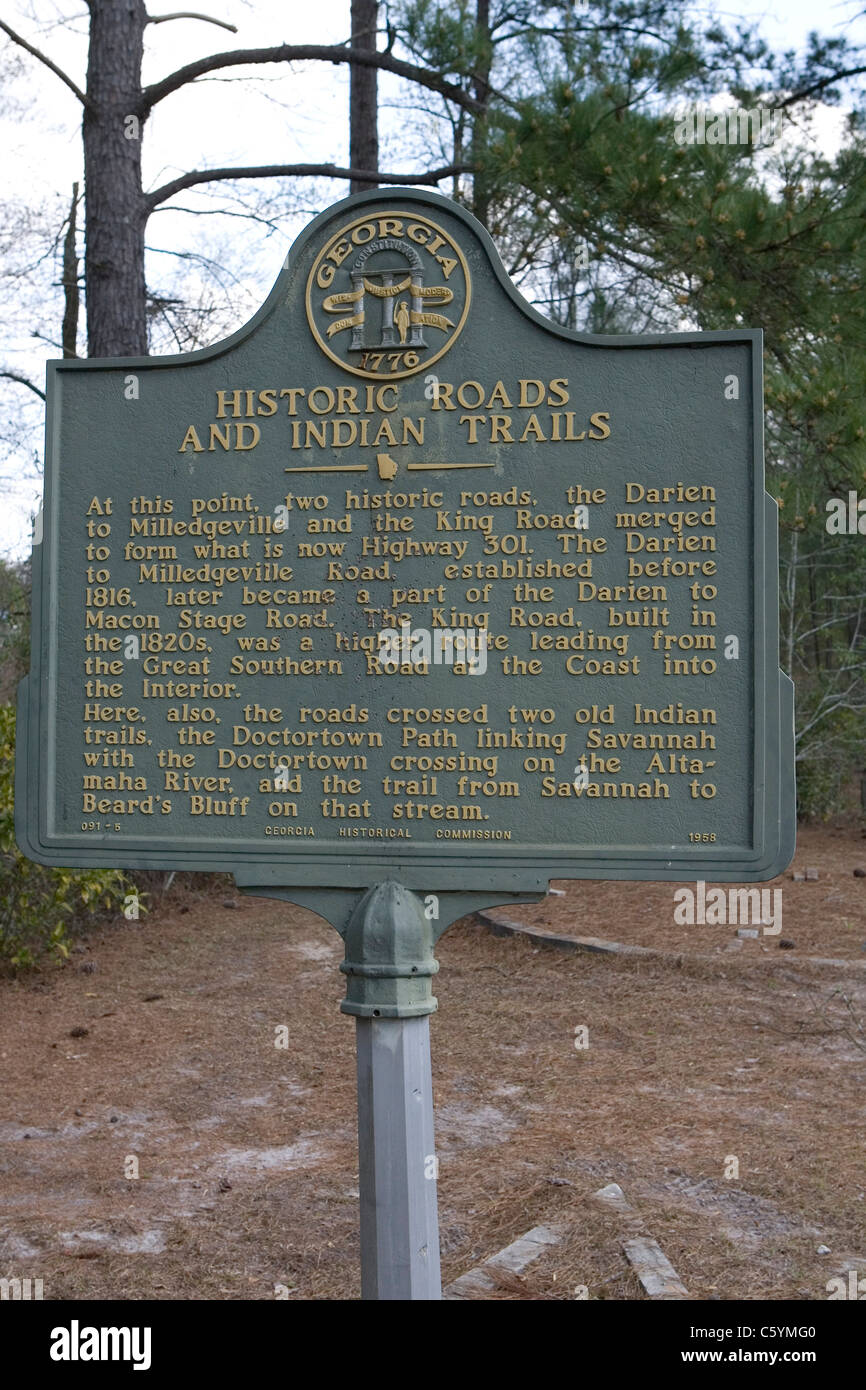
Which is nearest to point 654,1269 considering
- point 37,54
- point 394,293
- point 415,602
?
point 415,602

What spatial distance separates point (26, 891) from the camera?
7770 mm

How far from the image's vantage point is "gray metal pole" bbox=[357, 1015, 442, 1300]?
336 cm

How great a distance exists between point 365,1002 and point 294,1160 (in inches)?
82.4

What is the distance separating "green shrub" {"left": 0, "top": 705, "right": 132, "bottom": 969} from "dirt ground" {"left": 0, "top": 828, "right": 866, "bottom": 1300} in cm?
24

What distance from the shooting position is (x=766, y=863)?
3.31 meters

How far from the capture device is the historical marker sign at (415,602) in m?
3.39

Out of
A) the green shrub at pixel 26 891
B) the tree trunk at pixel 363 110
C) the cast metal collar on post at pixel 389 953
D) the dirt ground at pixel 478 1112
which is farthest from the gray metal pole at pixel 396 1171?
the tree trunk at pixel 363 110

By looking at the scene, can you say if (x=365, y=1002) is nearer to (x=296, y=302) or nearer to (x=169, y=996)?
(x=296, y=302)

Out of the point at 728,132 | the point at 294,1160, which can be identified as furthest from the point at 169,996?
the point at 728,132

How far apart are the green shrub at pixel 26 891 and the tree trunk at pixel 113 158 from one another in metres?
3.22

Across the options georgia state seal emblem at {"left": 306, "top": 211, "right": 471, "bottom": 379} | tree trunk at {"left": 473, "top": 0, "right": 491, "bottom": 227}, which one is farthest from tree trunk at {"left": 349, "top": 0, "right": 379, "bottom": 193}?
georgia state seal emblem at {"left": 306, "top": 211, "right": 471, "bottom": 379}

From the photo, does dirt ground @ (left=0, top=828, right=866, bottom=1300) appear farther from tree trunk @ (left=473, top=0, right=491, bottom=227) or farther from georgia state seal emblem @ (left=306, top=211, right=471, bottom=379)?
tree trunk @ (left=473, top=0, right=491, bottom=227)

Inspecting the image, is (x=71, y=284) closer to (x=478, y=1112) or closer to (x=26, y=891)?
(x=26, y=891)

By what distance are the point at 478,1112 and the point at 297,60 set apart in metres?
7.45
